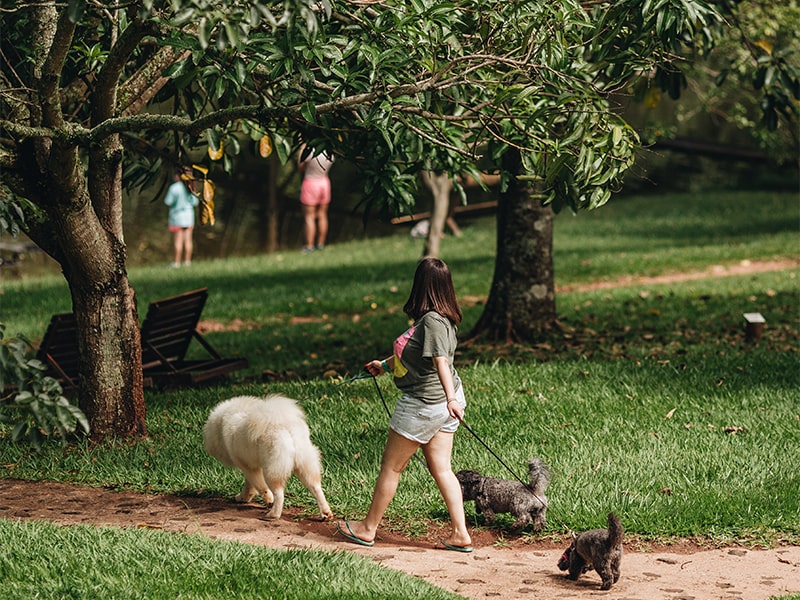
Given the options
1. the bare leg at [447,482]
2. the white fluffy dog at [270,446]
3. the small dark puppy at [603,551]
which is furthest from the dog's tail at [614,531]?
the white fluffy dog at [270,446]

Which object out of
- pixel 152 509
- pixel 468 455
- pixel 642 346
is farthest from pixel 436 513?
pixel 642 346

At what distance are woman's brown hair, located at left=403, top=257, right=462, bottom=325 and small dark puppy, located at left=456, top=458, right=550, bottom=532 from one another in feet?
3.65

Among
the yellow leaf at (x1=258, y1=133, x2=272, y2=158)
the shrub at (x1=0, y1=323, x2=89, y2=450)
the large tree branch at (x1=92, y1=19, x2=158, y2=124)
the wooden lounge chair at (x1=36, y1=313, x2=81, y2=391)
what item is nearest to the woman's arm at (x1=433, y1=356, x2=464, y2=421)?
the shrub at (x1=0, y1=323, x2=89, y2=450)

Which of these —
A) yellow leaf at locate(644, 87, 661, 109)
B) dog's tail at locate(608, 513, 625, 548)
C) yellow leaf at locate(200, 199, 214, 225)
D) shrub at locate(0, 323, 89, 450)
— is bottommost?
dog's tail at locate(608, 513, 625, 548)

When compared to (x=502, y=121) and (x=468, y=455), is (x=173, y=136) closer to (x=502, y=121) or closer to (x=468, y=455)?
(x=502, y=121)

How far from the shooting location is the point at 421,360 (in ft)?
19.4

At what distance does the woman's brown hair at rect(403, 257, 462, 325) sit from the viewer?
5863 mm

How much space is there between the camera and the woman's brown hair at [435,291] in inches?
231

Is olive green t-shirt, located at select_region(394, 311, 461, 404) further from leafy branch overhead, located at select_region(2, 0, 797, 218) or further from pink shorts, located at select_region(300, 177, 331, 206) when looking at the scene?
pink shorts, located at select_region(300, 177, 331, 206)

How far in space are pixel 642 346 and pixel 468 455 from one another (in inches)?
174

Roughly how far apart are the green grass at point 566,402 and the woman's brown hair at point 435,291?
1.45 meters

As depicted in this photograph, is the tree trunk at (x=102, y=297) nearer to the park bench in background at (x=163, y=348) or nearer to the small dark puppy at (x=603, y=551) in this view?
the park bench in background at (x=163, y=348)

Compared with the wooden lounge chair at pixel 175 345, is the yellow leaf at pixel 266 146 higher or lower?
higher

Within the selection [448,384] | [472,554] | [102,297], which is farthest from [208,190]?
[472,554]
